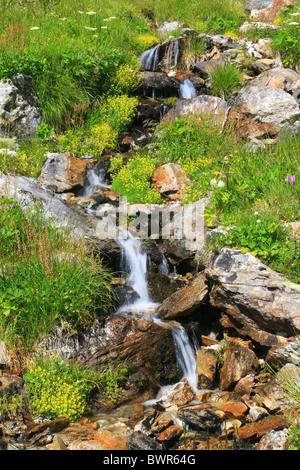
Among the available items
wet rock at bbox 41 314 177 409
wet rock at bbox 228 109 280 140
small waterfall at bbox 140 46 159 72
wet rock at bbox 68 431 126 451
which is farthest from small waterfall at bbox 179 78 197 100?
wet rock at bbox 68 431 126 451

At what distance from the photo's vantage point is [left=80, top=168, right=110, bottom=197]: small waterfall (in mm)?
9205

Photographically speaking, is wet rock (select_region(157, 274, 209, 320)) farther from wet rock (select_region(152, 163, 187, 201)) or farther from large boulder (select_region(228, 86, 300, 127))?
large boulder (select_region(228, 86, 300, 127))

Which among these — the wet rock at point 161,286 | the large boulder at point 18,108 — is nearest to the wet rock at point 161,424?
the wet rock at point 161,286

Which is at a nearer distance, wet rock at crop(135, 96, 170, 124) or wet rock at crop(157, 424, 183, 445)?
wet rock at crop(157, 424, 183, 445)

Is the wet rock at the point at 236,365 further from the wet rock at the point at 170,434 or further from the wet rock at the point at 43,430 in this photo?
the wet rock at the point at 43,430

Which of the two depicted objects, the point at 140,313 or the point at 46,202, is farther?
the point at 46,202

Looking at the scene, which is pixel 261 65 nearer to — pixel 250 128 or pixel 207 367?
pixel 250 128

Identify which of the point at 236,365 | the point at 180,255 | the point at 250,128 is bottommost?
the point at 236,365

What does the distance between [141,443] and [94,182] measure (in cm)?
620

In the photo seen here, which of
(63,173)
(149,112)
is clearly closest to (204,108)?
(149,112)

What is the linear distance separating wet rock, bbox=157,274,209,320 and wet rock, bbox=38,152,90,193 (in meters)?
3.67

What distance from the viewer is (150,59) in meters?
13.7
